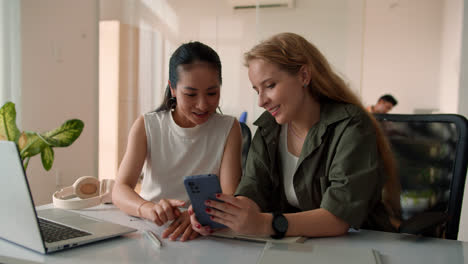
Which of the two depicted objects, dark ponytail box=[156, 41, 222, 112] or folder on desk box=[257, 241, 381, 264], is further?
dark ponytail box=[156, 41, 222, 112]

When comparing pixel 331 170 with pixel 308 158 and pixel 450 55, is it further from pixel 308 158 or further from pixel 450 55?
pixel 450 55

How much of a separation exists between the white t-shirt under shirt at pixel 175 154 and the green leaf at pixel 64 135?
Result: 0.29 m

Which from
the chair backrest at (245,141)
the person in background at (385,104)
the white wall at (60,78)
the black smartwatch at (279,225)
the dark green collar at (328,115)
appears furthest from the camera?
the person in background at (385,104)

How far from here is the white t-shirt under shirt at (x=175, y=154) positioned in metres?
1.37

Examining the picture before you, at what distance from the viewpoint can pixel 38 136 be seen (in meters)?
1.39

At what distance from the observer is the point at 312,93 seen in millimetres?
1218

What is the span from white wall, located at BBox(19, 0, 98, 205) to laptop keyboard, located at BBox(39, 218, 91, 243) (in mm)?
2201

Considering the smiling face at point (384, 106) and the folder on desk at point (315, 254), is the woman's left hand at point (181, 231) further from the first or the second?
the smiling face at point (384, 106)

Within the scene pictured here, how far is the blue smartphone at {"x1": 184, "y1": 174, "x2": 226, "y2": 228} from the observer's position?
0.80 meters

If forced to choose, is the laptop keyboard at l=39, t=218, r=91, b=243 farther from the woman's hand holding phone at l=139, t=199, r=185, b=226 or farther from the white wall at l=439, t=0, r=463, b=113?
the white wall at l=439, t=0, r=463, b=113

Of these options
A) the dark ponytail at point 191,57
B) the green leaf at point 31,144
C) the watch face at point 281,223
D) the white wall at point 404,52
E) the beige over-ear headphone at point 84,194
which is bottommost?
the beige over-ear headphone at point 84,194

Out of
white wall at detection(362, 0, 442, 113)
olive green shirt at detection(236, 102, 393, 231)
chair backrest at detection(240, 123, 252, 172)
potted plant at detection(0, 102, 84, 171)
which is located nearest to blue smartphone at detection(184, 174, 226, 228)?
olive green shirt at detection(236, 102, 393, 231)

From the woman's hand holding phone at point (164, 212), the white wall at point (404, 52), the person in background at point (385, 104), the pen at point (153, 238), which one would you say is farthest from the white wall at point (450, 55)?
the pen at point (153, 238)

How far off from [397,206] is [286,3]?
244cm
